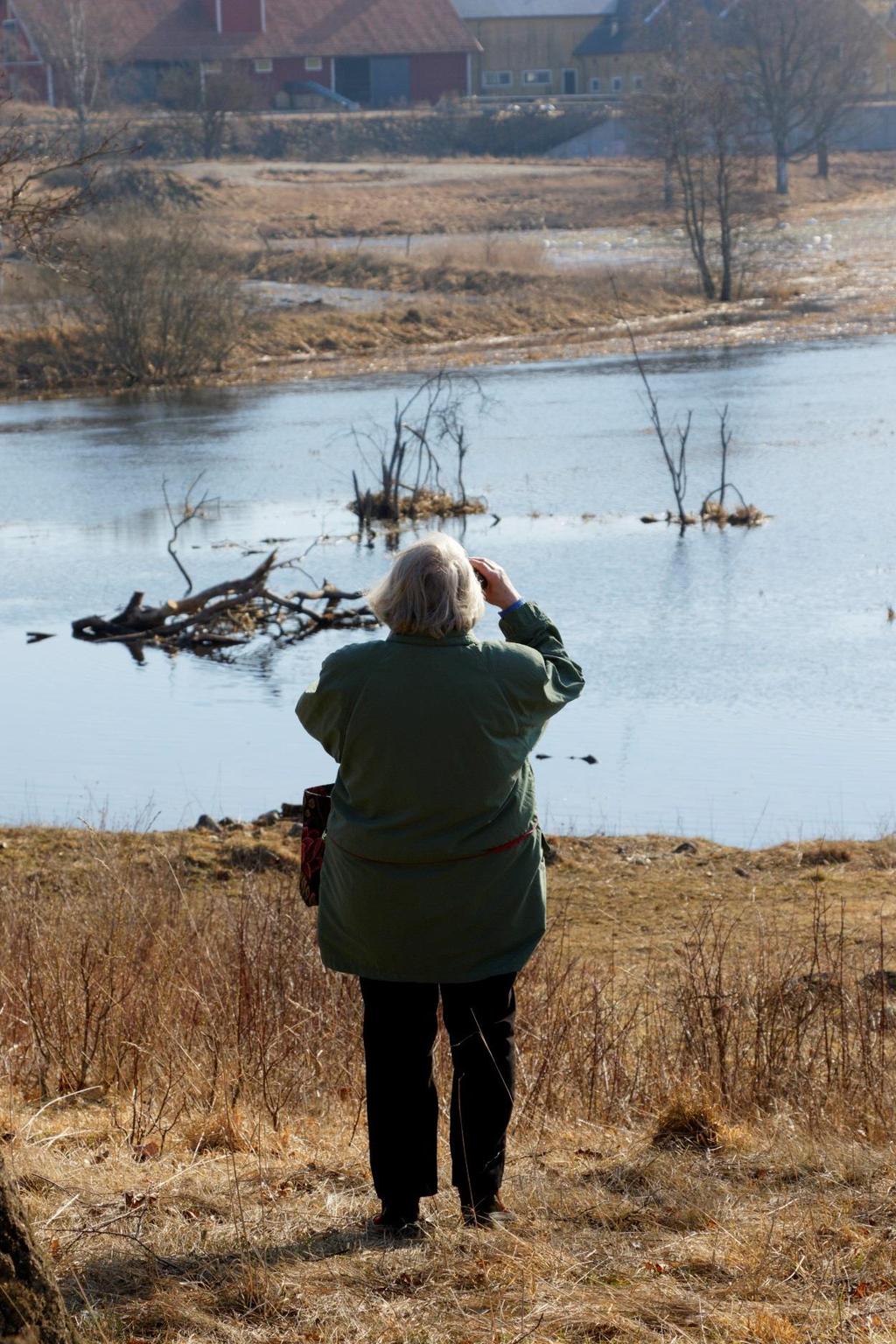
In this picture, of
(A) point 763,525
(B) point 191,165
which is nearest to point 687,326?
(A) point 763,525

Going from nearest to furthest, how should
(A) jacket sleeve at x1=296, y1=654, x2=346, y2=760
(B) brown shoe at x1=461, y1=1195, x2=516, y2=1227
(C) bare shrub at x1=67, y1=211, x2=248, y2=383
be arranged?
1. (A) jacket sleeve at x1=296, y1=654, x2=346, y2=760
2. (B) brown shoe at x1=461, y1=1195, x2=516, y2=1227
3. (C) bare shrub at x1=67, y1=211, x2=248, y2=383

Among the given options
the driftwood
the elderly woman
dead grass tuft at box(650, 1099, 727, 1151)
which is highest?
the elderly woman

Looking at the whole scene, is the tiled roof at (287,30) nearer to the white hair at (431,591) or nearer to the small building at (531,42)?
the small building at (531,42)

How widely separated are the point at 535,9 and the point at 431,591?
99758 mm

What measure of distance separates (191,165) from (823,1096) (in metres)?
72.5

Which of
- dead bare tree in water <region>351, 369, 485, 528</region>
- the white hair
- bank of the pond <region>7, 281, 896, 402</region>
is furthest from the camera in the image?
bank of the pond <region>7, 281, 896, 402</region>

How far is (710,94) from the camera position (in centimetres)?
5584

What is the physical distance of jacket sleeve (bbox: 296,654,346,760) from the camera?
13.0 feet

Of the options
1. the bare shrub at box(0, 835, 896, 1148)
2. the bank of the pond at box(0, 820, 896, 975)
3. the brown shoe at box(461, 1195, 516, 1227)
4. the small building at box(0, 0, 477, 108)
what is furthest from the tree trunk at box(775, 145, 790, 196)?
the brown shoe at box(461, 1195, 516, 1227)

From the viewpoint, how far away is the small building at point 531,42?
95.7 m

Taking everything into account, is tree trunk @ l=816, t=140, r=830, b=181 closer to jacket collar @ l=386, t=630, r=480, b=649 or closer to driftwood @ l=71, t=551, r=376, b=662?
driftwood @ l=71, t=551, r=376, b=662

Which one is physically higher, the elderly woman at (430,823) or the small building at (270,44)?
the small building at (270,44)

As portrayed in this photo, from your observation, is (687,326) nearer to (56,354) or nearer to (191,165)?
(56,354)

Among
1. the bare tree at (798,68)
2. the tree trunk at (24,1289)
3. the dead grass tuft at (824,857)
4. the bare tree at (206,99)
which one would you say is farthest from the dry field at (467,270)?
the tree trunk at (24,1289)
